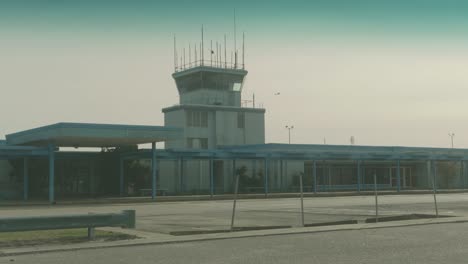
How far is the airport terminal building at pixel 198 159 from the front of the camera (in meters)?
44.0

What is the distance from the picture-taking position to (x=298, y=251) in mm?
13867

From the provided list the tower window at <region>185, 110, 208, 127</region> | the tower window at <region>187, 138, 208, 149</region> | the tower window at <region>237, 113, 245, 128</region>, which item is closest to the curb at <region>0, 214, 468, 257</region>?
the tower window at <region>187, 138, 208, 149</region>

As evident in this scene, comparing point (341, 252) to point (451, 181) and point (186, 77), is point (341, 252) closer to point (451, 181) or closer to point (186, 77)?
point (186, 77)

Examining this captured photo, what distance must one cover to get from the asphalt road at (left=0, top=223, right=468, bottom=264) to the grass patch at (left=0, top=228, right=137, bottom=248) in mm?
1665

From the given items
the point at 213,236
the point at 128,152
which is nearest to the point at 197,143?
the point at 128,152

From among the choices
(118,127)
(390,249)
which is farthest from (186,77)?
(390,249)

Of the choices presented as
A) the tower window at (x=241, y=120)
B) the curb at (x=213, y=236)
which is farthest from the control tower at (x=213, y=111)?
the curb at (x=213, y=236)

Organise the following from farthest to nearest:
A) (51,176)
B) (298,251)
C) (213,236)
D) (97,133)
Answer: (51,176) < (97,133) < (213,236) < (298,251)

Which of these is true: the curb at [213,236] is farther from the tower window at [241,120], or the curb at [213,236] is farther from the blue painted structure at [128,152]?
the tower window at [241,120]

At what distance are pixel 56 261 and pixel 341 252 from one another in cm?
565

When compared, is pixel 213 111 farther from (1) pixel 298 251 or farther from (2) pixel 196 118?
(1) pixel 298 251

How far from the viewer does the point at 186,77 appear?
7081cm

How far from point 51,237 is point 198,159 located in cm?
3721

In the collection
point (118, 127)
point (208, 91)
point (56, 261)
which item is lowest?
point (56, 261)
